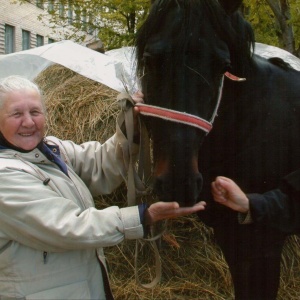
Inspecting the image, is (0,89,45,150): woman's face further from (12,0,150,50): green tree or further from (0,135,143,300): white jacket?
(12,0,150,50): green tree

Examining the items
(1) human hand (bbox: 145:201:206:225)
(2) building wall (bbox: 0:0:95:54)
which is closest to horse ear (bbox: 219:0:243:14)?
(1) human hand (bbox: 145:201:206:225)

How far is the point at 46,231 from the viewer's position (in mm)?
1641

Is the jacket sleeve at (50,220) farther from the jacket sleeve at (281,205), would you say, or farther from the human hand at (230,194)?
the jacket sleeve at (281,205)

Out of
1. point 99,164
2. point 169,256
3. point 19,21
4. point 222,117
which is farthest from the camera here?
point 19,21

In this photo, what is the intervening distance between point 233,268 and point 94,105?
176 centimetres

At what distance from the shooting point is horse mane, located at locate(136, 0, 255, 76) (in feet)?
5.47

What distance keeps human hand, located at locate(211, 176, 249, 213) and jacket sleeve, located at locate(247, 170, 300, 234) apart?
3 centimetres

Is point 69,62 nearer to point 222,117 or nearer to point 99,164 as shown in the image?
point 99,164

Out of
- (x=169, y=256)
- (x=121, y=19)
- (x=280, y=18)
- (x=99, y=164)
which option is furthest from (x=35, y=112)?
(x=121, y=19)

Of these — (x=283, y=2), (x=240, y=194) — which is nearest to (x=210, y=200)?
(x=240, y=194)

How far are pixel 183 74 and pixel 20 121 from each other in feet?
2.18

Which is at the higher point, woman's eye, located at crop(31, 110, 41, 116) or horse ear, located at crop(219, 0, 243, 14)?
horse ear, located at crop(219, 0, 243, 14)

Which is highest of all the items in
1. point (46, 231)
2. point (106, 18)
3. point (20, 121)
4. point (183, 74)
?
point (106, 18)

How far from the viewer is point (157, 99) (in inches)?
64.8
